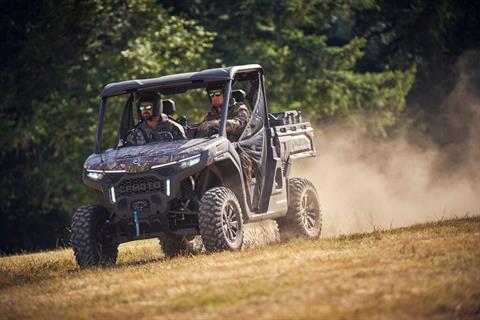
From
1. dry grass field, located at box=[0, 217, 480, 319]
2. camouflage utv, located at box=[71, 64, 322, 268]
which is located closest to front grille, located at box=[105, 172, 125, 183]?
camouflage utv, located at box=[71, 64, 322, 268]

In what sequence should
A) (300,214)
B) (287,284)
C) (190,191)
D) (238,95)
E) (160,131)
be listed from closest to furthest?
(287,284) → (190,191) → (160,131) → (238,95) → (300,214)

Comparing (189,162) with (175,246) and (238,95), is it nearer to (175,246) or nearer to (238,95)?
(238,95)

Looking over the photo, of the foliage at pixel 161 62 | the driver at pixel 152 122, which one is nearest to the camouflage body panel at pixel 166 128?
the driver at pixel 152 122

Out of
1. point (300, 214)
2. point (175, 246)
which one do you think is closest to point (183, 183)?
point (175, 246)

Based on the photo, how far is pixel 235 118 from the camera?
53.4ft

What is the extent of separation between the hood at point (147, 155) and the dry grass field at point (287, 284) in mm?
1202

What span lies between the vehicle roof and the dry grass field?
2.28 m

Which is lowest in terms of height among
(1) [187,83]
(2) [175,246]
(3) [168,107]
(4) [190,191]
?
(2) [175,246]

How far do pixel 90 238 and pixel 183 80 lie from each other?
7.79 ft

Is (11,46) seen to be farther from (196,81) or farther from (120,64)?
(196,81)

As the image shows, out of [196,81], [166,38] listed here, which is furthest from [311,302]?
[166,38]

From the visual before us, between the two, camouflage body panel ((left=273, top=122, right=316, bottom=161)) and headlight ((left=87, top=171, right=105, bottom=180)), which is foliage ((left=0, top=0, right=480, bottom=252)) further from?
headlight ((left=87, top=171, right=105, bottom=180))

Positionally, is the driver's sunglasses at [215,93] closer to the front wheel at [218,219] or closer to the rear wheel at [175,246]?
the front wheel at [218,219]

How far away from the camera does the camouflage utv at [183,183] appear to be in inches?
582
